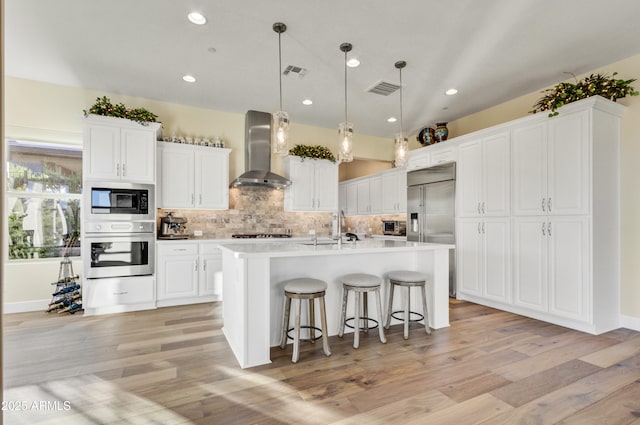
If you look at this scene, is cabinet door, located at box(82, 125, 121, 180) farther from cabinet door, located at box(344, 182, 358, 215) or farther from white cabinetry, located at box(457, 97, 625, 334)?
white cabinetry, located at box(457, 97, 625, 334)

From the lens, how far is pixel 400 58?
11.9ft

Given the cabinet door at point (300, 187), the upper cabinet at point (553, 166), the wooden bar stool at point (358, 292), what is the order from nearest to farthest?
the wooden bar stool at point (358, 292) < the upper cabinet at point (553, 166) < the cabinet door at point (300, 187)

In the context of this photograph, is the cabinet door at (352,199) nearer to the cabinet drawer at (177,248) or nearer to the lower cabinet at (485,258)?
the lower cabinet at (485,258)

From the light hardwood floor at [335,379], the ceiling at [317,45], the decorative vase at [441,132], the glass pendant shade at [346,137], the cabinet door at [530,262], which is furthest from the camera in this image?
the decorative vase at [441,132]

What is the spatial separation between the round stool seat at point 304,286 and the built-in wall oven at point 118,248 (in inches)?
99.0

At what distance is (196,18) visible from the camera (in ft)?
9.72

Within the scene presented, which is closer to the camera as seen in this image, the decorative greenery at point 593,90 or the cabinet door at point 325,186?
the decorative greenery at point 593,90

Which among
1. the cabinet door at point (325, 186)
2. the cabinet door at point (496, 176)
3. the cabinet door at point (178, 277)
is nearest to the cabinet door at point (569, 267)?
the cabinet door at point (496, 176)

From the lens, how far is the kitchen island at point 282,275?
2698 millimetres

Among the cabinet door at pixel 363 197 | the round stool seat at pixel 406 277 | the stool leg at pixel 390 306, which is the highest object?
the cabinet door at pixel 363 197

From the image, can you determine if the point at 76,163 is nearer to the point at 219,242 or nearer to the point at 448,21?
the point at 219,242

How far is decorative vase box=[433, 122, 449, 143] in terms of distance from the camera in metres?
5.27

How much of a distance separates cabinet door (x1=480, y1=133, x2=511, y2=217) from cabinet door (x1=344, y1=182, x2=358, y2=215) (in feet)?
10.8

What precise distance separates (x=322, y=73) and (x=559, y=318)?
3838 millimetres
